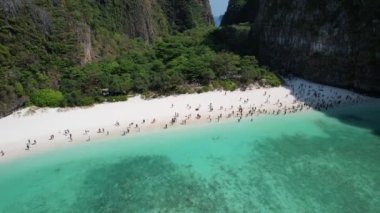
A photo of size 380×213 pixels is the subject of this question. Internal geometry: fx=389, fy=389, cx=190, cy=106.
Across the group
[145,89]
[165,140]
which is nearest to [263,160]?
[165,140]

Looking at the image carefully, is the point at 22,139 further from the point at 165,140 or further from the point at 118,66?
the point at 118,66

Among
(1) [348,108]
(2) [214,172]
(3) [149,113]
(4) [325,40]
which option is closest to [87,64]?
(3) [149,113]

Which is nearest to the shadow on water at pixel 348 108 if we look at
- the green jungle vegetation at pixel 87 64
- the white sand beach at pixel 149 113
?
the white sand beach at pixel 149 113

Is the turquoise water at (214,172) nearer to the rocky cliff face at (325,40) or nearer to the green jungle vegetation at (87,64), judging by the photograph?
the rocky cliff face at (325,40)

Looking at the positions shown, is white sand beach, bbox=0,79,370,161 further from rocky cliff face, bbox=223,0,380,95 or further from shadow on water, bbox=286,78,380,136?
rocky cliff face, bbox=223,0,380,95

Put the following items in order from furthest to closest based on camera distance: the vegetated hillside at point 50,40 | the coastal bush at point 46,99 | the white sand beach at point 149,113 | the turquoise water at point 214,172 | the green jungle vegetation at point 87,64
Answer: the green jungle vegetation at point 87,64 < the vegetated hillside at point 50,40 < the coastal bush at point 46,99 < the white sand beach at point 149,113 < the turquoise water at point 214,172
